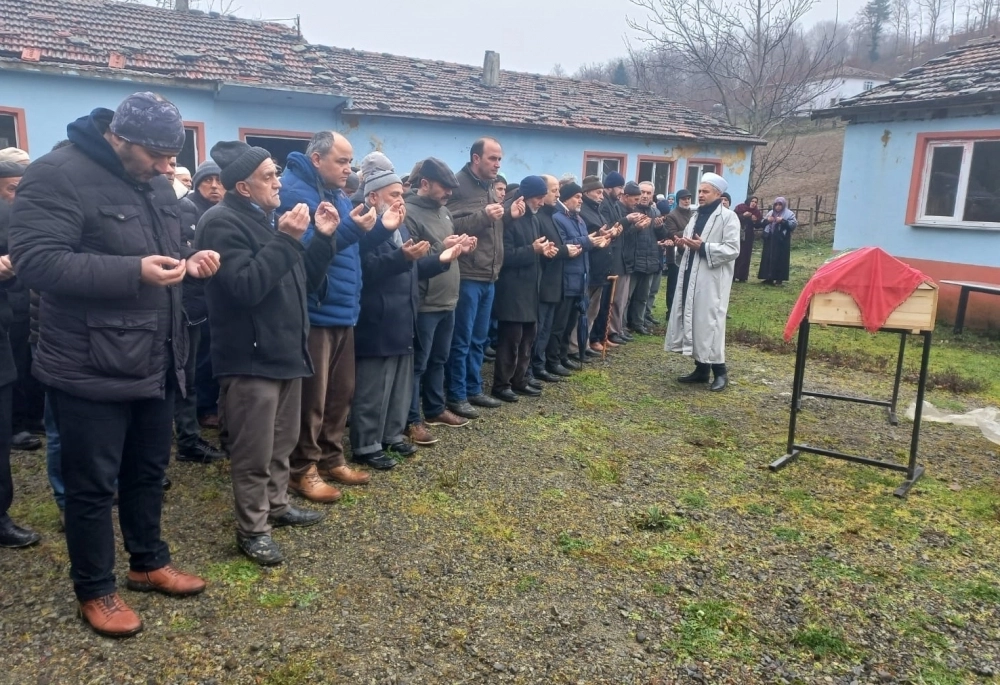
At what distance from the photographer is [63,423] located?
8.63 feet

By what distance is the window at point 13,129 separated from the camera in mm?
10688

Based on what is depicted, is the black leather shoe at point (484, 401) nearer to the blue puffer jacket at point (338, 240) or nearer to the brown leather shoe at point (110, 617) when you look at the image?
the blue puffer jacket at point (338, 240)

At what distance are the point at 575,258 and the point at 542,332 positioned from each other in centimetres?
74

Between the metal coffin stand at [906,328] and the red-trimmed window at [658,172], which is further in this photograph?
the red-trimmed window at [658,172]

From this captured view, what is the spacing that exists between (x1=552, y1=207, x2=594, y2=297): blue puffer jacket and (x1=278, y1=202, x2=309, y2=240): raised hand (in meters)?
3.75

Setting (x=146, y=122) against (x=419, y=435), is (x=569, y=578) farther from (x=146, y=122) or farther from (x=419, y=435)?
(x=146, y=122)

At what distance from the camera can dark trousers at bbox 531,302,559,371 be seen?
6.71 metres

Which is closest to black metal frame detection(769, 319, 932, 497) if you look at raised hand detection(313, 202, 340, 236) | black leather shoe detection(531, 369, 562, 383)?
black leather shoe detection(531, 369, 562, 383)

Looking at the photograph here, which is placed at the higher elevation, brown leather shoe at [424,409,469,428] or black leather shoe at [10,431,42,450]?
brown leather shoe at [424,409,469,428]

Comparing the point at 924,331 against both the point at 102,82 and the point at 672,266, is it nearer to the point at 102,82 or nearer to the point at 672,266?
the point at 672,266

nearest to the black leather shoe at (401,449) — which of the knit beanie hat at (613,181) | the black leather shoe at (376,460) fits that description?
the black leather shoe at (376,460)

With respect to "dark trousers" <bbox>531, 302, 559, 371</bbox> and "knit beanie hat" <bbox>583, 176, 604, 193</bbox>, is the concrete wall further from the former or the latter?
"dark trousers" <bbox>531, 302, 559, 371</bbox>

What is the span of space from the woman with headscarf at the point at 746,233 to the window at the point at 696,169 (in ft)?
10.0

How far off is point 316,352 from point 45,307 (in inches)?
57.5
